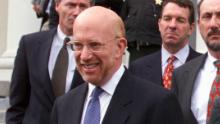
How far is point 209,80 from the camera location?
15.2 feet

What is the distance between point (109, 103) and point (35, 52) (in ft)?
4.58

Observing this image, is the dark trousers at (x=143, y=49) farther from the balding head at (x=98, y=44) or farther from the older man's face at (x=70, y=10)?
the balding head at (x=98, y=44)

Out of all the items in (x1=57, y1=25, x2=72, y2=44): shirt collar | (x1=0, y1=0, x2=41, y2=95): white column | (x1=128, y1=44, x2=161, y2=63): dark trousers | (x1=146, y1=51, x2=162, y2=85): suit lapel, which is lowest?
(x1=0, y1=0, x2=41, y2=95): white column

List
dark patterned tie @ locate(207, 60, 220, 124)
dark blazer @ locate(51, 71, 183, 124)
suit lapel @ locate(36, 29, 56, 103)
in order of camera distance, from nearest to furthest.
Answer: dark blazer @ locate(51, 71, 183, 124)
dark patterned tie @ locate(207, 60, 220, 124)
suit lapel @ locate(36, 29, 56, 103)

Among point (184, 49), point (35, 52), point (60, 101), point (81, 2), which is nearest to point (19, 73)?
point (35, 52)

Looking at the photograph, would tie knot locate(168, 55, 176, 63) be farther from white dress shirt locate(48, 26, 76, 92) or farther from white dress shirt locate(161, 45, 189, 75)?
white dress shirt locate(48, 26, 76, 92)

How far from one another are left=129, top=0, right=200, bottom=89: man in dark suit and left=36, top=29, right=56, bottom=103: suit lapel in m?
0.81

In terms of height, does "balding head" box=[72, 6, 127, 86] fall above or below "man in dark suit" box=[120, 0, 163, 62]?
above

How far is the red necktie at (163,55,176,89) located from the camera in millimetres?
5223

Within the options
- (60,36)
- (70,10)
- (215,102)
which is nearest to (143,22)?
(60,36)

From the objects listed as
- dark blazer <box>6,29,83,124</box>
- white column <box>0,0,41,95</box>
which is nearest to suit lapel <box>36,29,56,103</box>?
dark blazer <box>6,29,83,124</box>

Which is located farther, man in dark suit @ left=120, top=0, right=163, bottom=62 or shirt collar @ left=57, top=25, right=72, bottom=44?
man in dark suit @ left=120, top=0, right=163, bottom=62

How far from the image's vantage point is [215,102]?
4.35 m

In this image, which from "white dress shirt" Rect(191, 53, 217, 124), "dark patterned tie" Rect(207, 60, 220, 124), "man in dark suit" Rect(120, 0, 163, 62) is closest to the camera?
"dark patterned tie" Rect(207, 60, 220, 124)
